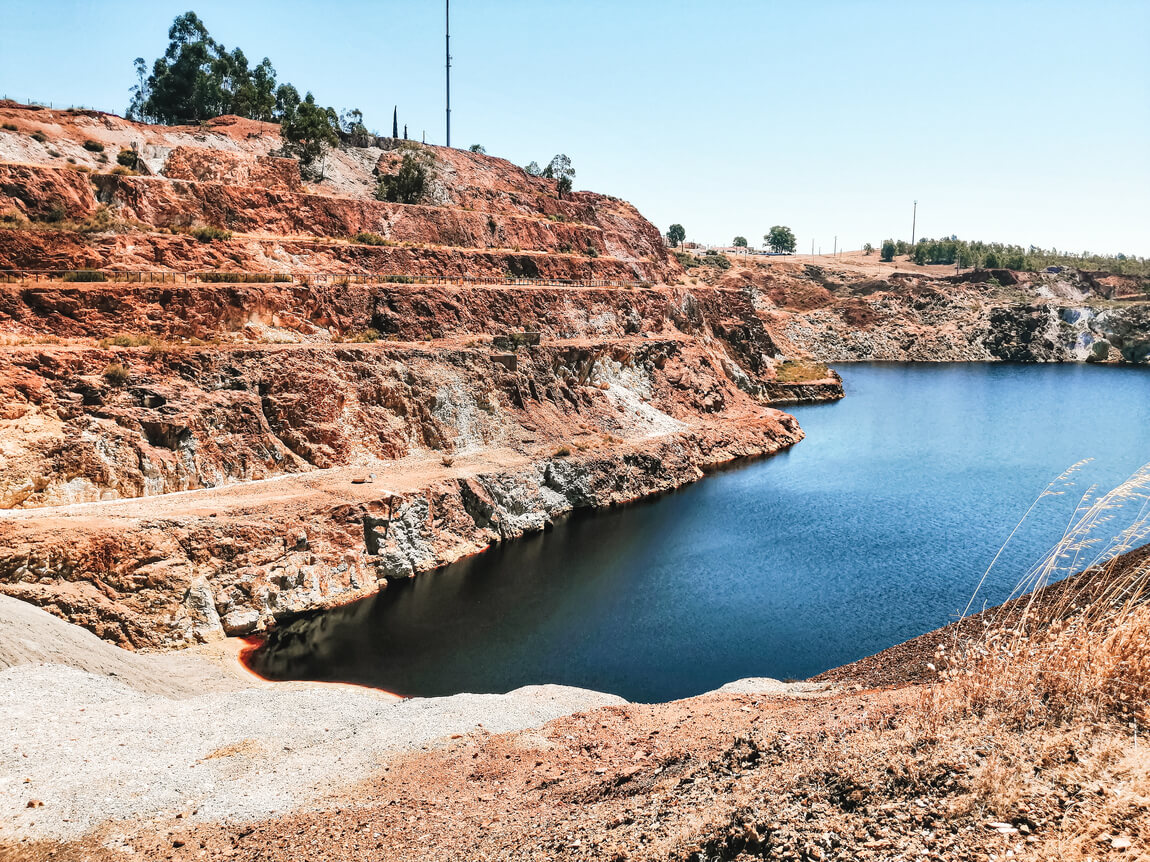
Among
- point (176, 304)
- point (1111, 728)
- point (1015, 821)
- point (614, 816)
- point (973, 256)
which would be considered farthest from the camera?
point (973, 256)

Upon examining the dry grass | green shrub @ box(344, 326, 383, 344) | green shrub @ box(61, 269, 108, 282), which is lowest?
the dry grass

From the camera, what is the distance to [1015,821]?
283 inches

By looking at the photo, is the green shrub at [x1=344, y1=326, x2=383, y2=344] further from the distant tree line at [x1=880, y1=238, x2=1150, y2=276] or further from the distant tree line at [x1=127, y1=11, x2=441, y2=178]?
the distant tree line at [x1=880, y1=238, x2=1150, y2=276]

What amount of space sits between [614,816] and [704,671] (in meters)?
15.1

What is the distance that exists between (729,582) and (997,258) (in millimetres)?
144232

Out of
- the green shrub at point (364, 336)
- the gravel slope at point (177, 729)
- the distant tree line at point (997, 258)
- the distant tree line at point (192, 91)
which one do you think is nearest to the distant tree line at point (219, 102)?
the distant tree line at point (192, 91)

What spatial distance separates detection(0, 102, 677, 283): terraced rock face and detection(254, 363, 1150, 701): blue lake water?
26621mm

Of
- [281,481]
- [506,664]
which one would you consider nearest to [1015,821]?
[506,664]

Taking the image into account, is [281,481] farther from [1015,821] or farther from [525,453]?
[1015,821]

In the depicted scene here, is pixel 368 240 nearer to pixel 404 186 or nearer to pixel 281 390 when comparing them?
pixel 404 186

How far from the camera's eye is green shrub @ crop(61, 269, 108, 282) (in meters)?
39.2

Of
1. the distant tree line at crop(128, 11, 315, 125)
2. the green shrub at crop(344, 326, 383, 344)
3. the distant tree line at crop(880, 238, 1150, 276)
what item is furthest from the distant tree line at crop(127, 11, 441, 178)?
the distant tree line at crop(880, 238, 1150, 276)

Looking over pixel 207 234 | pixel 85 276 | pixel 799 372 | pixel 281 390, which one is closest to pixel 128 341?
pixel 85 276

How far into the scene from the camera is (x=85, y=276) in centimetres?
3956
